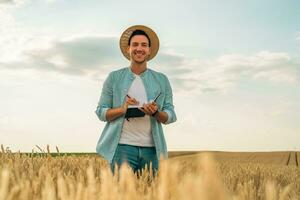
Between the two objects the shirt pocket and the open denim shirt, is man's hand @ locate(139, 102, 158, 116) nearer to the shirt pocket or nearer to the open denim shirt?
the open denim shirt

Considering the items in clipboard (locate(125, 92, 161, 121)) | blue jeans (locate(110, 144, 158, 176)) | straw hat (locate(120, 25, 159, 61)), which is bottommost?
blue jeans (locate(110, 144, 158, 176))

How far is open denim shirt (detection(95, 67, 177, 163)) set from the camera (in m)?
4.93

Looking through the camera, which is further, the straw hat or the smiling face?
the straw hat

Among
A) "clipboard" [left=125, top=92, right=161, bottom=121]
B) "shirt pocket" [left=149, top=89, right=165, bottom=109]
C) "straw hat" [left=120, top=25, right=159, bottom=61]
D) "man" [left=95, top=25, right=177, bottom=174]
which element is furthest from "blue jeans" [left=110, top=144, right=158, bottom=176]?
"straw hat" [left=120, top=25, right=159, bottom=61]

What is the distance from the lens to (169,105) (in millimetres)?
5254

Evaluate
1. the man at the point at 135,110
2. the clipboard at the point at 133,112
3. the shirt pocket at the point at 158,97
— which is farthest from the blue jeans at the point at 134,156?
the shirt pocket at the point at 158,97

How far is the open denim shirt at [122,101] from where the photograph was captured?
4.93 meters

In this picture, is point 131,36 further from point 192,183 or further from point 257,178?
point 192,183

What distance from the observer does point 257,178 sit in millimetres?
6426

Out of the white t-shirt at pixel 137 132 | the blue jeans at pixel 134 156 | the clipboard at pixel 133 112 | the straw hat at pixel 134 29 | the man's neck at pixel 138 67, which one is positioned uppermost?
the straw hat at pixel 134 29

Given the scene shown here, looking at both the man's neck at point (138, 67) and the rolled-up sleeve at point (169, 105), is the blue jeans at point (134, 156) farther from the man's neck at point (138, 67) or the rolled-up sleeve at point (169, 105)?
the man's neck at point (138, 67)

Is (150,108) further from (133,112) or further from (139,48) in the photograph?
(139,48)

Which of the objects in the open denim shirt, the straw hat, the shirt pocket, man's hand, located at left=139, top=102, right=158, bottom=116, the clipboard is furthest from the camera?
the straw hat

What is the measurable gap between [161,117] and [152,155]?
43 cm
